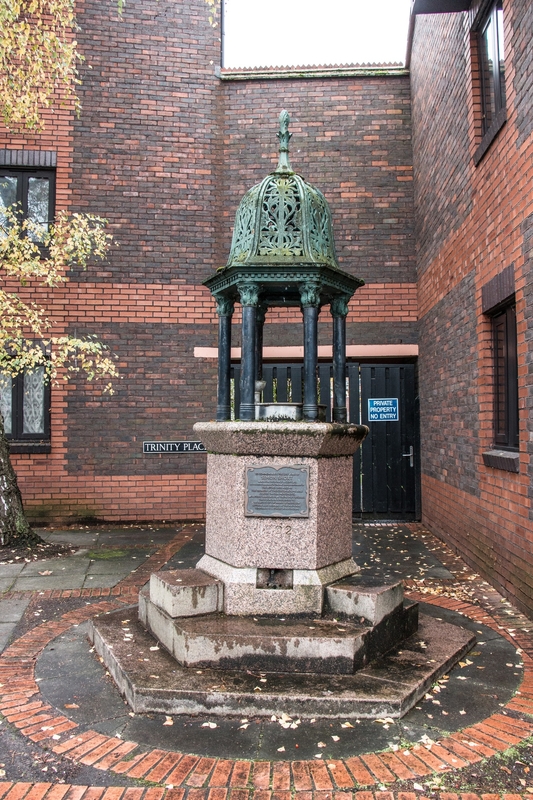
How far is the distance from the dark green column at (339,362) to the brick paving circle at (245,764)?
2.23 m

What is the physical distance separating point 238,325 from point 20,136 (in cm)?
430

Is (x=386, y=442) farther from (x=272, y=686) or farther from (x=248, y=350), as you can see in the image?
(x=272, y=686)

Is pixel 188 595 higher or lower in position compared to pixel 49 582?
higher

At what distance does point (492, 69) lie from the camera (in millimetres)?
6152

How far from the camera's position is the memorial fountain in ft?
11.0

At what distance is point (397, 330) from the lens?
9.46 m

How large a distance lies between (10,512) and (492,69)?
702 cm

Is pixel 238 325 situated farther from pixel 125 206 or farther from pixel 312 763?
pixel 312 763

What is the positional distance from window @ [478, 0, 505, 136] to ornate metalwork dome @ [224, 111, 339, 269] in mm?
2275

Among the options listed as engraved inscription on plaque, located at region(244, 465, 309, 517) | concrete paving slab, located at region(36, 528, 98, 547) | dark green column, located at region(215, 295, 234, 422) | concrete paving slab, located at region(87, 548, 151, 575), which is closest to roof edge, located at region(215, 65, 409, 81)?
dark green column, located at region(215, 295, 234, 422)

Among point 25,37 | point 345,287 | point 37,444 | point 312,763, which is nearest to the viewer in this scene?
point 312,763

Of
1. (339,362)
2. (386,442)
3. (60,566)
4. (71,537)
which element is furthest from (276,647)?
(386,442)

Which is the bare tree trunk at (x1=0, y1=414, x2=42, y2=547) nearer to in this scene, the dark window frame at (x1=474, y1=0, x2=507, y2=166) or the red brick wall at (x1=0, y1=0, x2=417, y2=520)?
the red brick wall at (x1=0, y1=0, x2=417, y2=520)

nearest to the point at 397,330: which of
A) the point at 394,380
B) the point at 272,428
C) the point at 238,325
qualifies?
the point at 394,380
